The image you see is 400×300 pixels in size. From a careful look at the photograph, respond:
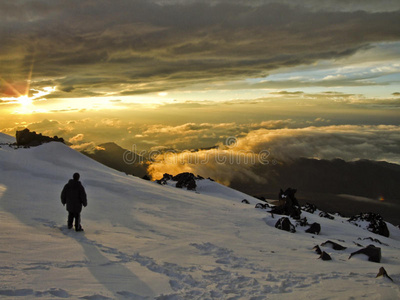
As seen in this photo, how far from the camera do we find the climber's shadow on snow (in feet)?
22.0

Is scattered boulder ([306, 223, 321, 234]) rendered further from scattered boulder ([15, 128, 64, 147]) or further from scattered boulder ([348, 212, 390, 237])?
scattered boulder ([15, 128, 64, 147])

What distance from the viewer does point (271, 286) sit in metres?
7.96

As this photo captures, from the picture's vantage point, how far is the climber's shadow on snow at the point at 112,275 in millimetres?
6703

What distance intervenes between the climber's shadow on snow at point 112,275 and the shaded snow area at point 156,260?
0.08ft

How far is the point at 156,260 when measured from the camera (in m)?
9.42

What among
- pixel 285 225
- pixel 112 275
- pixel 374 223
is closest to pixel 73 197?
pixel 112 275

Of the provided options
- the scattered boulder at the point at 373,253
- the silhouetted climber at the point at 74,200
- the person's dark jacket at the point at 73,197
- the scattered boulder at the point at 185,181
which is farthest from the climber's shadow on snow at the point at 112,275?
the scattered boulder at the point at 185,181

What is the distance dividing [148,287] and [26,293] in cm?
267

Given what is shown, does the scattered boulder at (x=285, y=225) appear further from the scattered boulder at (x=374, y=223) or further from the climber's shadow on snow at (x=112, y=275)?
the scattered boulder at (x=374, y=223)

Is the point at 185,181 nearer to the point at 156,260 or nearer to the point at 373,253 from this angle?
the point at 373,253

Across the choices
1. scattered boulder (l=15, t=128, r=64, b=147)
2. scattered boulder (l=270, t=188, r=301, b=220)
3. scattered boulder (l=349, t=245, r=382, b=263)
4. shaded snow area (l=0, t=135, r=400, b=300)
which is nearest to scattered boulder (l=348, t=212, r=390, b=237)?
scattered boulder (l=270, t=188, r=301, b=220)

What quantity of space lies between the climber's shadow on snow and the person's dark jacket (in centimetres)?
217

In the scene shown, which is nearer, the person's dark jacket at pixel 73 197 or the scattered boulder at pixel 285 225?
the person's dark jacket at pixel 73 197

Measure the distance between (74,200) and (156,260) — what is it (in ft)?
15.5
